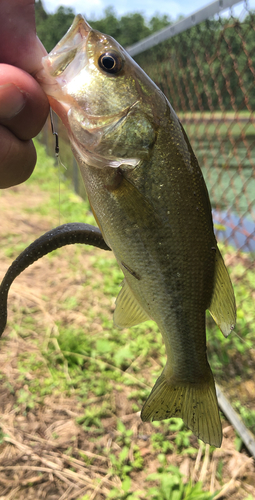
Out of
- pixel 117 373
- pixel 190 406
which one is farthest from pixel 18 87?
pixel 117 373

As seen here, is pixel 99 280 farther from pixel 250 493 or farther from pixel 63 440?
pixel 250 493

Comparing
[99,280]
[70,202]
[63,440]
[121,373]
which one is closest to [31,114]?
[63,440]

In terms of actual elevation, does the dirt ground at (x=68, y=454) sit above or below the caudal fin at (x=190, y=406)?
below

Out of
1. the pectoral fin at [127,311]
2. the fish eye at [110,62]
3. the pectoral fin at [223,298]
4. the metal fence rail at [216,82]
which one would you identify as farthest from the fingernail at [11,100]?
the metal fence rail at [216,82]

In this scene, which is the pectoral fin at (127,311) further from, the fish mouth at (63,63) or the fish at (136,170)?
the fish mouth at (63,63)

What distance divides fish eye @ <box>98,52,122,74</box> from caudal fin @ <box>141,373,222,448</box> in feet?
3.40

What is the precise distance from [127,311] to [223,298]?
33 cm

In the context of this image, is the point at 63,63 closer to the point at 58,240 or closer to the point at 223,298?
the point at 58,240

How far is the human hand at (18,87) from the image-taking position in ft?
3.16

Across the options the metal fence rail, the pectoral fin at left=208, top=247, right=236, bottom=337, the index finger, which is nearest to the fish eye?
the index finger

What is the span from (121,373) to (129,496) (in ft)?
2.67

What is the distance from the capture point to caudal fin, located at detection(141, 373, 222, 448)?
1.19 meters

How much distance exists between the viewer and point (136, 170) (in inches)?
41.6

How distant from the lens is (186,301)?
1194 millimetres
